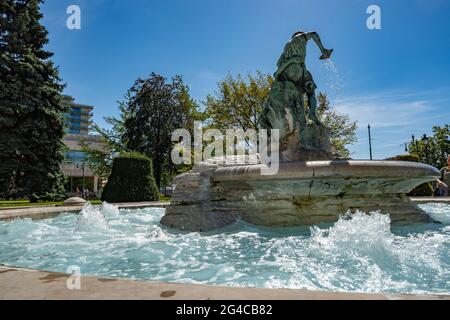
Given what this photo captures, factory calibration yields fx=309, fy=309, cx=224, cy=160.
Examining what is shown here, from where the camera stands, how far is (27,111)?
60.0 ft

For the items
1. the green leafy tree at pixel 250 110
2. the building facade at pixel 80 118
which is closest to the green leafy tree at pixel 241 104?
the green leafy tree at pixel 250 110

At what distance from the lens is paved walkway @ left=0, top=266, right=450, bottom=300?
1.39 meters

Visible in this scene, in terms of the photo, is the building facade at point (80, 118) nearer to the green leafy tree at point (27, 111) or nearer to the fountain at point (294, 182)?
the green leafy tree at point (27, 111)

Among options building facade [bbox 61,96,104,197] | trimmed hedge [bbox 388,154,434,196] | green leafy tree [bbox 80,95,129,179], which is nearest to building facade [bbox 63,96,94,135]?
building facade [bbox 61,96,104,197]

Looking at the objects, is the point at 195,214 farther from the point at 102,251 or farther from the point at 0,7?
the point at 0,7

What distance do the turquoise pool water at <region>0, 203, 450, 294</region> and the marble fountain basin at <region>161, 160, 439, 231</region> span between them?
379 mm

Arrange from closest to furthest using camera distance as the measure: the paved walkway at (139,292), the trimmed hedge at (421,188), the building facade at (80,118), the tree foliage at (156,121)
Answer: the paved walkway at (139,292) → the trimmed hedge at (421,188) → the tree foliage at (156,121) → the building facade at (80,118)

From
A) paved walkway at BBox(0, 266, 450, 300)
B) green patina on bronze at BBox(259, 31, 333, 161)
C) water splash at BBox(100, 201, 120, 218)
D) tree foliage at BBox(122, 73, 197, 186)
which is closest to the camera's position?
paved walkway at BBox(0, 266, 450, 300)

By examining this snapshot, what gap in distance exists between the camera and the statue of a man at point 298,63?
6664mm

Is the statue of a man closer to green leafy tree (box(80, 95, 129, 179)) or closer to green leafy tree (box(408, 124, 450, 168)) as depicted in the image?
green leafy tree (box(80, 95, 129, 179))

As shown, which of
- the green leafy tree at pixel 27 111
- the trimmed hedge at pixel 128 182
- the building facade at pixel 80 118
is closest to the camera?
the trimmed hedge at pixel 128 182

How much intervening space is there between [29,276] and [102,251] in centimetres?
225

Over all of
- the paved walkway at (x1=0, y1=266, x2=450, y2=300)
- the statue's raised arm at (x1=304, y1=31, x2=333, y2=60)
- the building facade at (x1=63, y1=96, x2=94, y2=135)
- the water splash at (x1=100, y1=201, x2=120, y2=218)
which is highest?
the building facade at (x1=63, y1=96, x2=94, y2=135)
